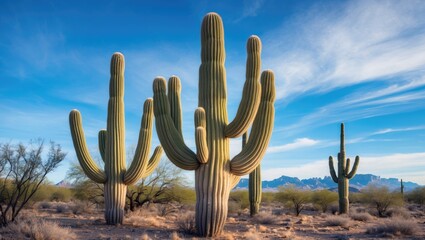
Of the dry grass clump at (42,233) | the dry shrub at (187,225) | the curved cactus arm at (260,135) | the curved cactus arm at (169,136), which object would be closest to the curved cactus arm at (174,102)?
the curved cactus arm at (169,136)

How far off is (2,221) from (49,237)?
4217 mm

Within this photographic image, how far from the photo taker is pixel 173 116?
1207 centimetres

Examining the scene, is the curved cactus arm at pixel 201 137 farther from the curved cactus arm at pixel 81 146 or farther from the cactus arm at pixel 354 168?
the cactus arm at pixel 354 168

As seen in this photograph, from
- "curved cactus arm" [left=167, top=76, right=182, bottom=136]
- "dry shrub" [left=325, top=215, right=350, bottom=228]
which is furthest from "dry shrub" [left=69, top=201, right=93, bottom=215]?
Result: "dry shrub" [left=325, top=215, right=350, bottom=228]

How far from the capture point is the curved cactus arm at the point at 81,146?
14.1 m

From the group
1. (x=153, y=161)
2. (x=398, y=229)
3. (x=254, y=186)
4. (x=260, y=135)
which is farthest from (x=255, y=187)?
(x=260, y=135)

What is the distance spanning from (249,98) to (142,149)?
531cm

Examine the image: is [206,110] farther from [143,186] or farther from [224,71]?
[143,186]

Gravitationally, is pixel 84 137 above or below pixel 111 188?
above

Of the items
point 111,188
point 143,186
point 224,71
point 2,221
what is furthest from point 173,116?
point 143,186

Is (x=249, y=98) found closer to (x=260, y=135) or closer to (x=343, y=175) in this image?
(x=260, y=135)

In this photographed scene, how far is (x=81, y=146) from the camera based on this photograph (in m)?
14.2

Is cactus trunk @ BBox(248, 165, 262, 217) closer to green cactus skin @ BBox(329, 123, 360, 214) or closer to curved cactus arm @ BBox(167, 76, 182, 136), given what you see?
green cactus skin @ BBox(329, 123, 360, 214)

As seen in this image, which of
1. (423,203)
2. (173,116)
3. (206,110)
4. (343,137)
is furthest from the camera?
(423,203)
